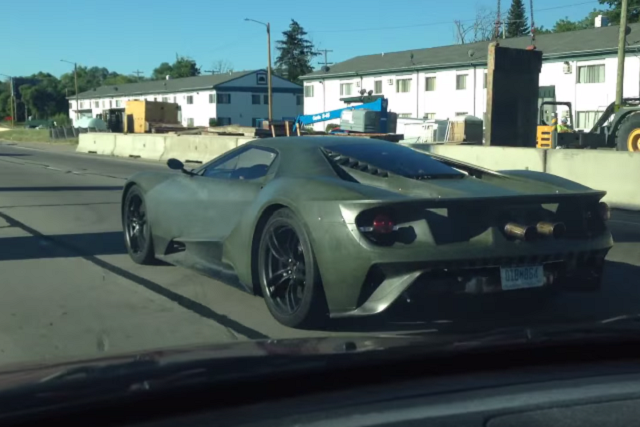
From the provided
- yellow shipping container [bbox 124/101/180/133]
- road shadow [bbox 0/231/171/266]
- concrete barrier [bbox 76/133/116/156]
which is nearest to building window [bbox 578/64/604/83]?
yellow shipping container [bbox 124/101/180/133]

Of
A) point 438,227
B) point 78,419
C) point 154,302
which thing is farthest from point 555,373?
point 154,302

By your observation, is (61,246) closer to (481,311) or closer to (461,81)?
(481,311)

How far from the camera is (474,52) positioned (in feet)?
165

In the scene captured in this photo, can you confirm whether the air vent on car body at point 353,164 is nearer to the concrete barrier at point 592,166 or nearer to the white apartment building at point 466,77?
the concrete barrier at point 592,166

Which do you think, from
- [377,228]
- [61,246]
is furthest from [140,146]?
[377,228]

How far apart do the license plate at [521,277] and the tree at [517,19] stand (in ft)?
335

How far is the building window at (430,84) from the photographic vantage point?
52.4 meters

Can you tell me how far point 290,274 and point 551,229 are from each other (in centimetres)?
172

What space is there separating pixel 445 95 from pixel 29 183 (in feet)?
123

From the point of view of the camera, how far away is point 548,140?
27.1m

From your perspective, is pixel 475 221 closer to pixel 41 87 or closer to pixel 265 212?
pixel 265 212

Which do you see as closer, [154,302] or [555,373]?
[555,373]

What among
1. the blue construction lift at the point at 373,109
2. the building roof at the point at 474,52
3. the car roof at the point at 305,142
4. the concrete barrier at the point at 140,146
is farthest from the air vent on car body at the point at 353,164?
the building roof at the point at 474,52

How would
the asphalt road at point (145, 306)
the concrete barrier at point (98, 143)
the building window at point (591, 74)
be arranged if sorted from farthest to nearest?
the building window at point (591, 74) → the concrete barrier at point (98, 143) → the asphalt road at point (145, 306)
